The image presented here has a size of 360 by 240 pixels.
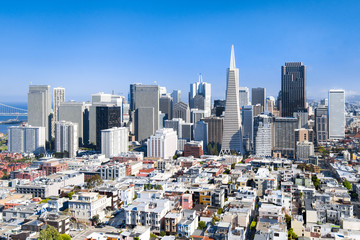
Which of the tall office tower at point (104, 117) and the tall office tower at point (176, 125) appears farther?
the tall office tower at point (176, 125)

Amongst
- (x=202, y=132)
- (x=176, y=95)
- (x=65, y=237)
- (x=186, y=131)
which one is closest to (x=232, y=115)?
(x=202, y=132)

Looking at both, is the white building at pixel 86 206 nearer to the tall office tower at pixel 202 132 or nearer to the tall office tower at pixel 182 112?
the tall office tower at pixel 202 132

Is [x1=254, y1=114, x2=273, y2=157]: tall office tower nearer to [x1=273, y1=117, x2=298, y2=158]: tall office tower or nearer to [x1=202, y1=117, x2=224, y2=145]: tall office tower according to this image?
[x1=273, y1=117, x2=298, y2=158]: tall office tower

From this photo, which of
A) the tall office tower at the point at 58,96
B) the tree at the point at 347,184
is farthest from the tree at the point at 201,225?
the tall office tower at the point at 58,96

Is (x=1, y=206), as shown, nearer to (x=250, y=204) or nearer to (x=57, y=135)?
(x=250, y=204)

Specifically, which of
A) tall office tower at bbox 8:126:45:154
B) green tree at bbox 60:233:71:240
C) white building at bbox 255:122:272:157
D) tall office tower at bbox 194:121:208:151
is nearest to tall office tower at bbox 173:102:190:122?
tall office tower at bbox 194:121:208:151
